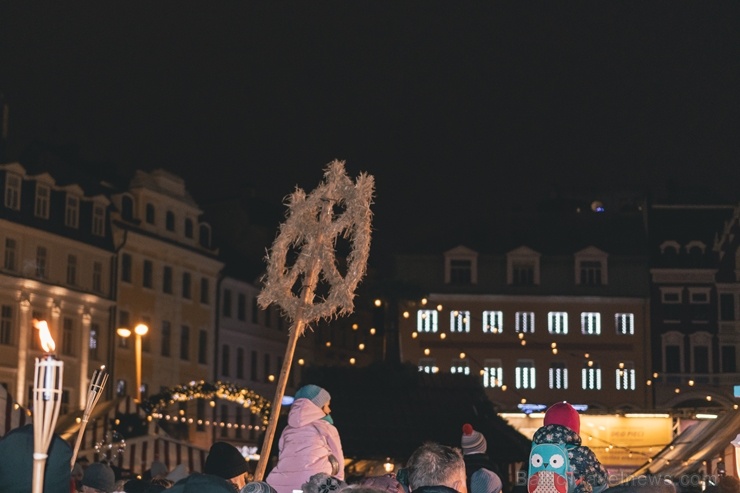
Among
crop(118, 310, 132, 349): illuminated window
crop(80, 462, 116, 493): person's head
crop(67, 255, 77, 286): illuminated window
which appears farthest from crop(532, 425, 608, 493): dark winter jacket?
crop(118, 310, 132, 349): illuminated window

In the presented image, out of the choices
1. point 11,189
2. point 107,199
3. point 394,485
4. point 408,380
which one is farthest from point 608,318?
point 394,485

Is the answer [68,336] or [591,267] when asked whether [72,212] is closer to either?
[68,336]

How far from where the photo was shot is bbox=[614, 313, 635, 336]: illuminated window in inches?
2817

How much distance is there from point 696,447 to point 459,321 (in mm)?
47310

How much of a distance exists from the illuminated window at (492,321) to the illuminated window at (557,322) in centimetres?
234

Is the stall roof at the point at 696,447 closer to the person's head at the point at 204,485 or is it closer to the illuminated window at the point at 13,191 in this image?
the person's head at the point at 204,485

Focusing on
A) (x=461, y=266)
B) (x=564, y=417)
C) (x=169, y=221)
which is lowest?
(x=564, y=417)

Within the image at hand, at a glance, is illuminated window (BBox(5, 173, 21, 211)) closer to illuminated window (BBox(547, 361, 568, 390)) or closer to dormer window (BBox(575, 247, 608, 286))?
illuminated window (BBox(547, 361, 568, 390))

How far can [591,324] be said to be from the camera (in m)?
71.9

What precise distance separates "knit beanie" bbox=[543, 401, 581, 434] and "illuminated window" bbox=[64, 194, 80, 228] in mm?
48519

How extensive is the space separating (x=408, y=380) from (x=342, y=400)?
6.46 ft

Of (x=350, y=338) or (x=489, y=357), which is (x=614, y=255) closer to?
(x=489, y=357)

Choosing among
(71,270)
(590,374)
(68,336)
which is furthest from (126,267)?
(590,374)

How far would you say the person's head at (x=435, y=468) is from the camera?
7.10 m
